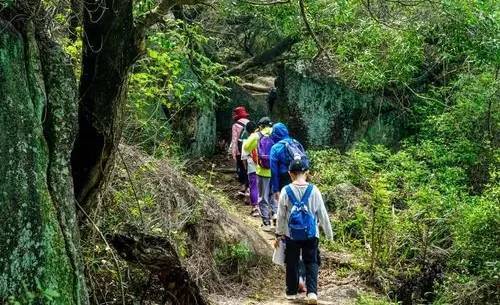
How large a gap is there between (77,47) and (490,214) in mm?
5769

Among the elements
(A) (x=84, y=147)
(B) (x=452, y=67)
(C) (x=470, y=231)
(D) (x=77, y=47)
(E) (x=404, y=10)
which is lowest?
(C) (x=470, y=231)

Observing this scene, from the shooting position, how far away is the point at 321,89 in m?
16.0

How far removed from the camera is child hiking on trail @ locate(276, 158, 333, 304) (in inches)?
271

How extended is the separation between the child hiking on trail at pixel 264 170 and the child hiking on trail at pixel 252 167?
0.76ft

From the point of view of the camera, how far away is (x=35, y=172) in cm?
414

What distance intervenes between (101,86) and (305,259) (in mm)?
3280

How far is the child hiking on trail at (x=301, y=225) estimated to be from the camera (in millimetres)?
6887

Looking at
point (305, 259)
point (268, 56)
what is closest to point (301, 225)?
point (305, 259)

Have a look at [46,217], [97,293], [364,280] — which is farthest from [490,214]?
[46,217]

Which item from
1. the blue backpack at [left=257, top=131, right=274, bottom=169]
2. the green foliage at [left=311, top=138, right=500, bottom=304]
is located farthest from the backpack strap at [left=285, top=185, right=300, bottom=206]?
the blue backpack at [left=257, top=131, right=274, bottom=169]

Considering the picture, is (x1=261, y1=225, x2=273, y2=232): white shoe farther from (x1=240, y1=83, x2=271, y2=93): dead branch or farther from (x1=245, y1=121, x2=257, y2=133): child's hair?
(x1=240, y1=83, x2=271, y2=93): dead branch

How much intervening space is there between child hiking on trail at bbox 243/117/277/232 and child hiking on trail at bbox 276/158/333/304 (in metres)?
3.11

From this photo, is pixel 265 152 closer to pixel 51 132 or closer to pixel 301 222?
pixel 301 222

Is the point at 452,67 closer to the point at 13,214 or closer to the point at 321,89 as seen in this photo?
the point at 321,89
